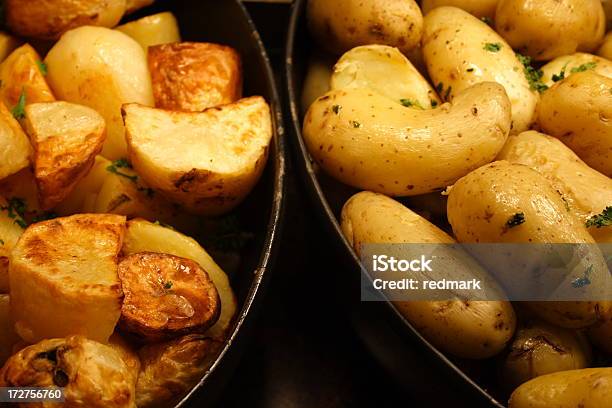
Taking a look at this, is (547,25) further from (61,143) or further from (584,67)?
(61,143)

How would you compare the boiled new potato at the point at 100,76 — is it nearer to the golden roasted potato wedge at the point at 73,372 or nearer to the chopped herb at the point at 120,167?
the chopped herb at the point at 120,167

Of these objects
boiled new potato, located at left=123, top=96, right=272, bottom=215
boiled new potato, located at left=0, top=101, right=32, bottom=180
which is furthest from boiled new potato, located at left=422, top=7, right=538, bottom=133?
boiled new potato, located at left=0, top=101, right=32, bottom=180

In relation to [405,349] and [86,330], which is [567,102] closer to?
[405,349]

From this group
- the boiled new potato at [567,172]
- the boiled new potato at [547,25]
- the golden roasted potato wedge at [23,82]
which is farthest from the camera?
the boiled new potato at [547,25]

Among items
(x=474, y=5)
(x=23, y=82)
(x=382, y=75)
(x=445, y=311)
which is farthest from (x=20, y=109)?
(x=474, y=5)

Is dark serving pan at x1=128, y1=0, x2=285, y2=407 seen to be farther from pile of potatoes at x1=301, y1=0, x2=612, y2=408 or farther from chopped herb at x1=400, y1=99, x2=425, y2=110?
chopped herb at x1=400, y1=99, x2=425, y2=110

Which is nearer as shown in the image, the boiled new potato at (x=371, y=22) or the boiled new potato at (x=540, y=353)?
the boiled new potato at (x=540, y=353)

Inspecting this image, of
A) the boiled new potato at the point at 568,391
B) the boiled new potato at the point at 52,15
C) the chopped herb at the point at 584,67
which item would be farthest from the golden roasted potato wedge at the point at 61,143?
the chopped herb at the point at 584,67
